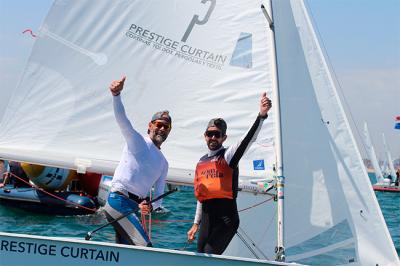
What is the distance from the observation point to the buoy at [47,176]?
45.9ft

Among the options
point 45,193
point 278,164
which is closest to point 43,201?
point 45,193

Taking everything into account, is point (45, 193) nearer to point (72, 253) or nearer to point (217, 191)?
point (217, 191)

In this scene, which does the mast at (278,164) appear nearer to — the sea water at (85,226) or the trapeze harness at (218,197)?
the trapeze harness at (218,197)

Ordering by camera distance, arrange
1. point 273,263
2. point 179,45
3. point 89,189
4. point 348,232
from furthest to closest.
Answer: point 89,189
point 179,45
point 348,232
point 273,263

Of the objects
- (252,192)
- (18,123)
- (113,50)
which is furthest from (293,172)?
(18,123)

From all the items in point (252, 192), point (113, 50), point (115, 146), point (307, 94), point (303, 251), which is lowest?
point (303, 251)

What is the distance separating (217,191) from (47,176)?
9893mm

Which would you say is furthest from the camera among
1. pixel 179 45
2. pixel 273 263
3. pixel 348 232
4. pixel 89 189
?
pixel 89 189

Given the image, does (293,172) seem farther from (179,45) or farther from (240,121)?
(179,45)

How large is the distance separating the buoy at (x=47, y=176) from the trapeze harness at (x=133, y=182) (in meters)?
9.38

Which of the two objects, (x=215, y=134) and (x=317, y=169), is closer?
(x=215, y=134)

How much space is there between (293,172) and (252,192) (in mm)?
420

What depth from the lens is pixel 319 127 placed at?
593cm

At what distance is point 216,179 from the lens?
16.1 ft
